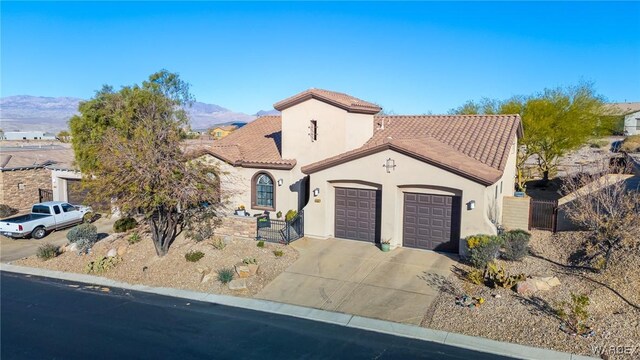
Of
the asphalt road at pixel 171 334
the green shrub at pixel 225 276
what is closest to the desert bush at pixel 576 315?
the asphalt road at pixel 171 334

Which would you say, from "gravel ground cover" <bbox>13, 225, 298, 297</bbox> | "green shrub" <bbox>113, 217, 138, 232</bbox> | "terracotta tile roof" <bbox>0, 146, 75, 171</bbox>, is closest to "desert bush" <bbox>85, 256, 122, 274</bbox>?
"gravel ground cover" <bbox>13, 225, 298, 297</bbox>

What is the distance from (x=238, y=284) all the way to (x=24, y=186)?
77.8ft

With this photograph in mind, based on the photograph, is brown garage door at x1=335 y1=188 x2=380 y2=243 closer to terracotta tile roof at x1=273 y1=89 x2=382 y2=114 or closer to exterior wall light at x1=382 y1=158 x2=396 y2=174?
→ exterior wall light at x1=382 y1=158 x2=396 y2=174

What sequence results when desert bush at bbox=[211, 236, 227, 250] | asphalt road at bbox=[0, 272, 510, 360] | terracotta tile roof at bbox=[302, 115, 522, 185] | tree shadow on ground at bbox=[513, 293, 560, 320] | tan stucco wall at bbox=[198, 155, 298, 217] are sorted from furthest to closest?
1. tan stucco wall at bbox=[198, 155, 298, 217]
2. desert bush at bbox=[211, 236, 227, 250]
3. terracotta tile roof at bbox=[302, 115, 522, 185]
4. tree shadow on ground at bbox=[513, 293, 560, 320]
5. asphalt road at bbox=[0, 272, 510, 360]

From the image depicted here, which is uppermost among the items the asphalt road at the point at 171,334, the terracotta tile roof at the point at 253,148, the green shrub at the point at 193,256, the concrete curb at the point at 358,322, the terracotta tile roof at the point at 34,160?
the terracotta tile roof at the point at 253,148

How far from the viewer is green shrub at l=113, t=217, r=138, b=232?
77.5ft

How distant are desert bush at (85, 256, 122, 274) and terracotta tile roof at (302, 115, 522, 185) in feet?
29.6

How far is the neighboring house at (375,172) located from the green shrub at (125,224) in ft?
17.1

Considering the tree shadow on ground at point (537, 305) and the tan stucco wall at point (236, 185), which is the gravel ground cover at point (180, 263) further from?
the tree shadow on ground at point (537, 305)

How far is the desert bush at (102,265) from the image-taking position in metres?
18.5

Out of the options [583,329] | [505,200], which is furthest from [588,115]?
[583,329]

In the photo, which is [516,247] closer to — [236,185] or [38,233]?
[236,185]

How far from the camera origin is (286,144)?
77.6ft

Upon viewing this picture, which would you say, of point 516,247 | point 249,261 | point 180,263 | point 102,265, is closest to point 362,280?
point 249,261
